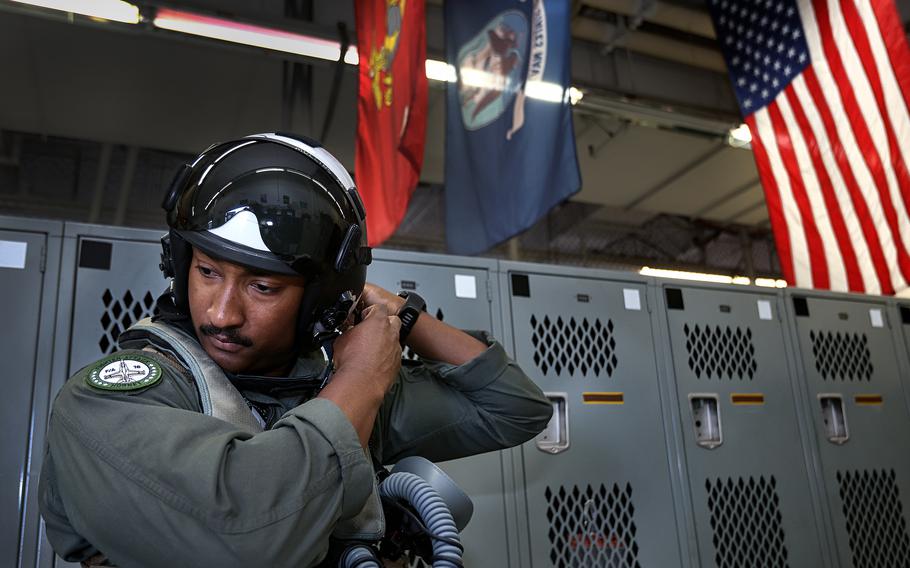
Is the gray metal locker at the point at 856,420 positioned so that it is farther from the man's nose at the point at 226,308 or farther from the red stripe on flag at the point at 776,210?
the man's nose at the point at 226,308

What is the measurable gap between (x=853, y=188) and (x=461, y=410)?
10.4ft

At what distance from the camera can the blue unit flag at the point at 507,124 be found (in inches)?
129

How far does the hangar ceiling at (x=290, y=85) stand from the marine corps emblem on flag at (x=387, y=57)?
800 mm

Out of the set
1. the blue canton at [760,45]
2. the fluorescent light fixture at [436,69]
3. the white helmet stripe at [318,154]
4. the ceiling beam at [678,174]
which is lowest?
the white helmet stripe at [318,154]

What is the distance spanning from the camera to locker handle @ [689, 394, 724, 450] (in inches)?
104

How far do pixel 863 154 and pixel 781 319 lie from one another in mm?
1272

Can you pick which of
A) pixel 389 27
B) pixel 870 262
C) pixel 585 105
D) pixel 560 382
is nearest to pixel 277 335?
pixel 560 382

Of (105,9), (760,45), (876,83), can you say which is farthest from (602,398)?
(105,9)

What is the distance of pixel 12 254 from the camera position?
74.3 inches

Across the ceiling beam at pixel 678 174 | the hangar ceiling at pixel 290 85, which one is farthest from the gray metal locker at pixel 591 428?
the ceiling beam at pixel 678 174

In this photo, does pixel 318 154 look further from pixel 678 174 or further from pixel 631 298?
pixel 678 174

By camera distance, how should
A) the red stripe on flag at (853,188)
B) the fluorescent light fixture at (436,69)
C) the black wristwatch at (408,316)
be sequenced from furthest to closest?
the fluorescent light fixture at (436,69)
the red stripe on flag at (853,188)
the black wristwatch at (408,316)

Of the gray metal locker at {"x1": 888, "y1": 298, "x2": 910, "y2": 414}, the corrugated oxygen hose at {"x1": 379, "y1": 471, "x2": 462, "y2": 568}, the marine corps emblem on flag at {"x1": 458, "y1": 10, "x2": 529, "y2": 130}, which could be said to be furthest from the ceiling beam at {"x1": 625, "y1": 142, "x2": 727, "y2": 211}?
the corrugated oxygen hose at {"x1": 379, "y1": 471, "x2": 462, "y2": 568}

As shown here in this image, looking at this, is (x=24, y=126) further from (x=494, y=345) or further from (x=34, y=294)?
(x=494, y=345)
